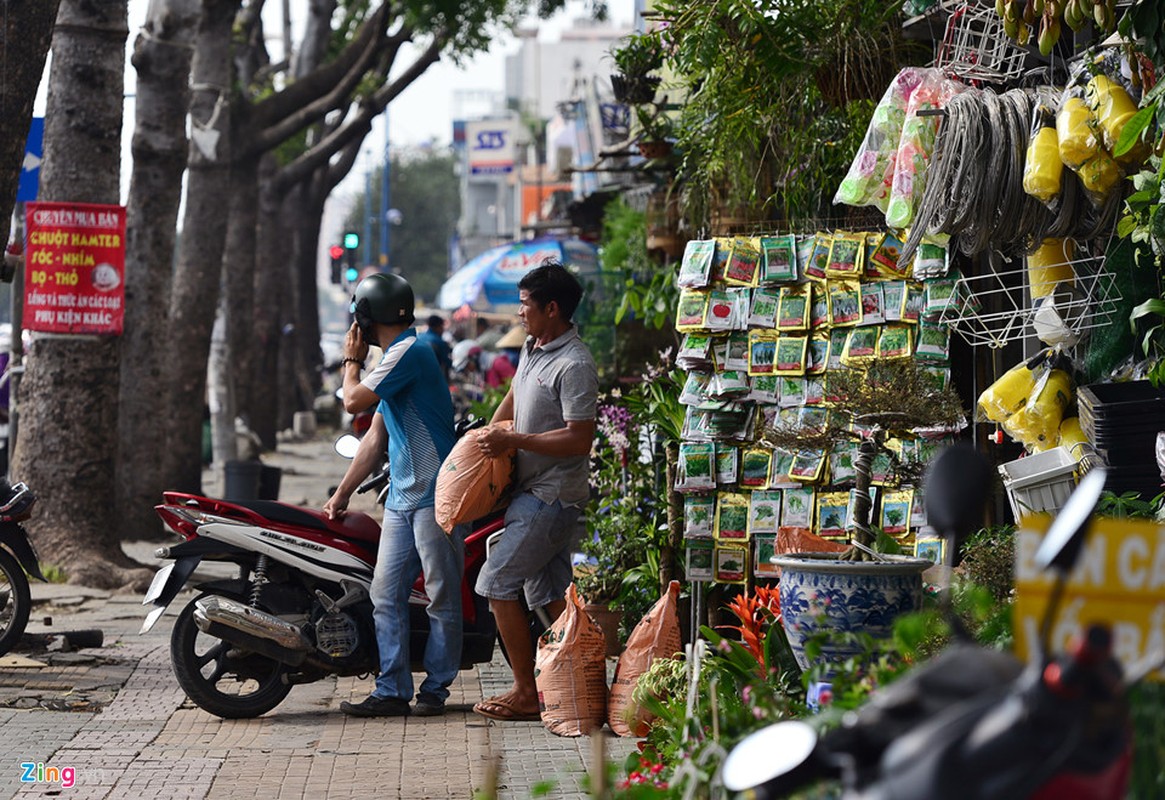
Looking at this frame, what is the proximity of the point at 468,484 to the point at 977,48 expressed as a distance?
9.43 ft

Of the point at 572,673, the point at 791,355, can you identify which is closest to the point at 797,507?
the point at 791,355

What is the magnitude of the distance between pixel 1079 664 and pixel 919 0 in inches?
225

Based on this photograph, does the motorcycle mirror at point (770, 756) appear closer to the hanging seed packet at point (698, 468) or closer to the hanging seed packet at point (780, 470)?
the hanging seed packet at point (780, 470)

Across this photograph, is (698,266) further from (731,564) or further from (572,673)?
(572,673)

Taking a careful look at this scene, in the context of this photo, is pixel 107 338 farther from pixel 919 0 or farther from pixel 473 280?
pixel 473 280

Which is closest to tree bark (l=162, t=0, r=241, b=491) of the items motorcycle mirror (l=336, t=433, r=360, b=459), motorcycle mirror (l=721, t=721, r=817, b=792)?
motorcycle mirror (l=336, t=433, r=360, b=459)

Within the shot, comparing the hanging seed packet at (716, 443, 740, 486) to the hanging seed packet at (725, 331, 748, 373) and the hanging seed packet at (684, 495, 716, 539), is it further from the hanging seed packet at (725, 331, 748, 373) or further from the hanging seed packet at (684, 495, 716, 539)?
the hanging seed packet at (725, 331, 748, 373)

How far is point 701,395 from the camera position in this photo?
7.74 meters

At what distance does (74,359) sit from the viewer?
1155cm

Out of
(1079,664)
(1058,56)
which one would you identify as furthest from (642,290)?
(1079,664)

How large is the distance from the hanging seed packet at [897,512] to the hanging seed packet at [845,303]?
817 mm

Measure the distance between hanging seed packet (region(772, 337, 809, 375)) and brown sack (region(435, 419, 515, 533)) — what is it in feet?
4.61

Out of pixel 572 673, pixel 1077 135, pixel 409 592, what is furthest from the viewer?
pixel 409 592

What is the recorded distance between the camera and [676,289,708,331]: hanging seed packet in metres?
7.63
